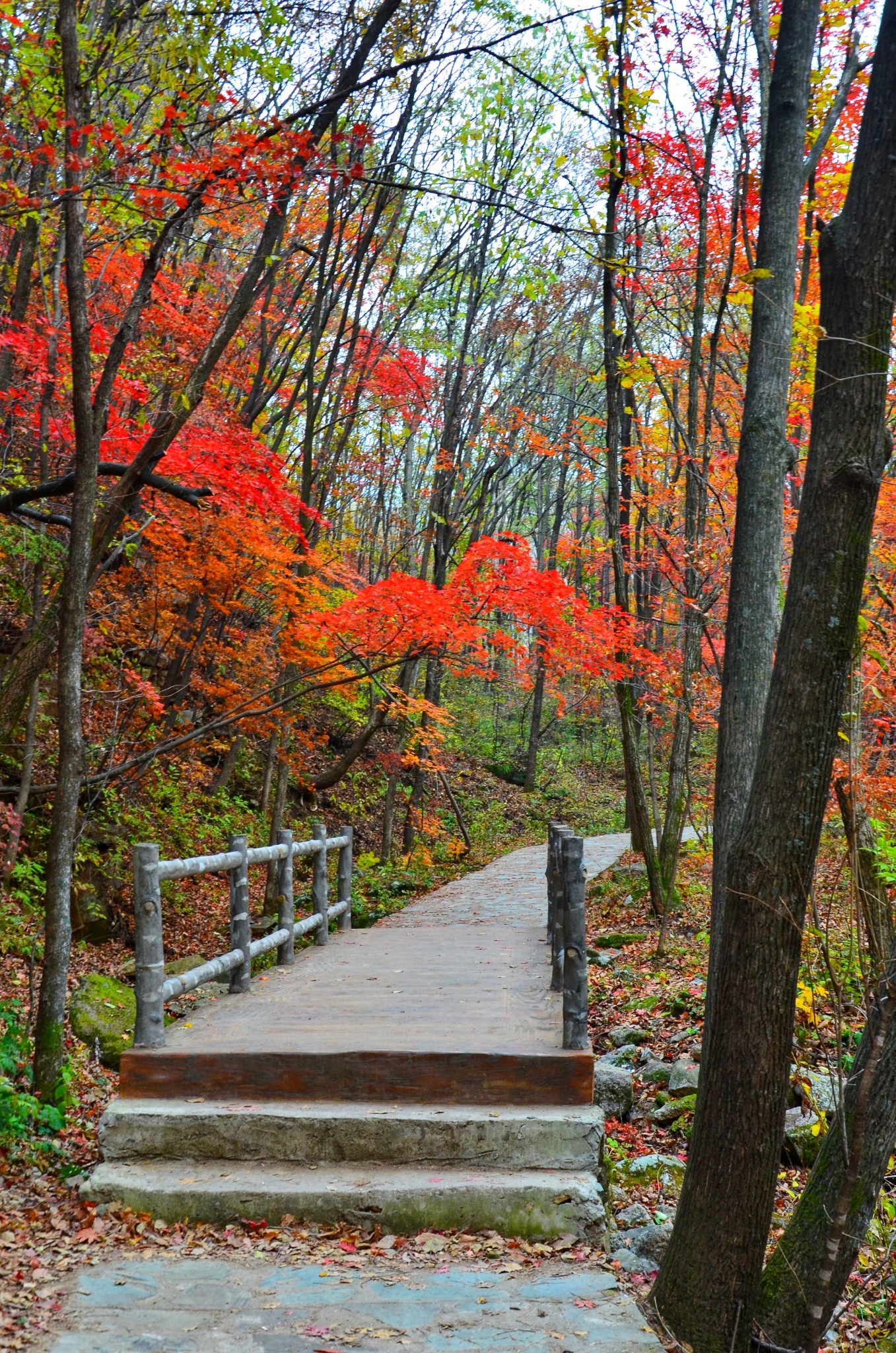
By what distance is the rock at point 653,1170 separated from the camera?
5.47 metres

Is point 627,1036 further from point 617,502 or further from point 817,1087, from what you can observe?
point 617,502

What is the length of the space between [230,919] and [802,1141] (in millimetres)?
3972

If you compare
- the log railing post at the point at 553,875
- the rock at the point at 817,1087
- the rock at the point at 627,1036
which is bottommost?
the rock at the point at 627,1036

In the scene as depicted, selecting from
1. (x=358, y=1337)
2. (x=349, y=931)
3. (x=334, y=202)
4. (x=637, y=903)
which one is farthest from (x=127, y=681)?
(x=358, y=1337)

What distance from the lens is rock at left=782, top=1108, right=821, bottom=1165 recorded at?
5684 millimetres

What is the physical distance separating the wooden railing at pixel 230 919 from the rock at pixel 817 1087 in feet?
11.7

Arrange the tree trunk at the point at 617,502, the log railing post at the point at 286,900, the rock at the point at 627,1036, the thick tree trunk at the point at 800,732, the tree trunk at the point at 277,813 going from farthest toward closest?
the tree trunk at the point at 277,813 → the tree trunk at the point at 617,502 → the rock at the point at 627,1036 → the log railing post at the point at 286,900 → the thick tree trunk at the point at 800,732

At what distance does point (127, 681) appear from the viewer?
11.9 m

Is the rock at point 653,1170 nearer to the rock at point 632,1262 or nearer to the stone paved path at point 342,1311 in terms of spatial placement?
the rock at point 632,1262

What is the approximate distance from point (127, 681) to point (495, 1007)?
307 inches

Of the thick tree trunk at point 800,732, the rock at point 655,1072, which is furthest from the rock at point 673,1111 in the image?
the thick tree trunk at point 800,732

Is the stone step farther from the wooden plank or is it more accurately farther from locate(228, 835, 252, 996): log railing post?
locate(228, 835, 252, 996): log railing post

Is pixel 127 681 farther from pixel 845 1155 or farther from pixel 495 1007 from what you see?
pixel 845 1155

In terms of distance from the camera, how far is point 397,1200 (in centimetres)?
408
